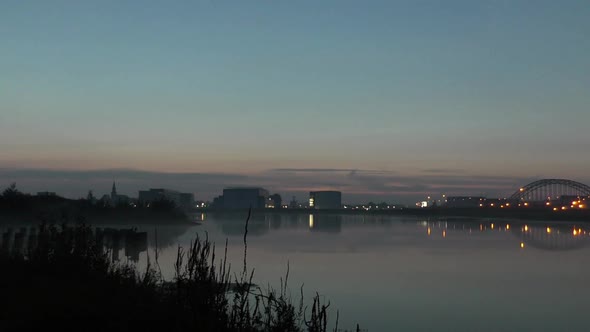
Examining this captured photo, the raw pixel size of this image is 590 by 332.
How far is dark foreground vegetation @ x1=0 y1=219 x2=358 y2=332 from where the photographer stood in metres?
8.33

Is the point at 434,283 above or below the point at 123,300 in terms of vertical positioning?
below

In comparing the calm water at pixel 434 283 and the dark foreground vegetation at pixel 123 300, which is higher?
the dark foreground vegetation at pixel 123 300

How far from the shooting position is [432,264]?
33.9 m

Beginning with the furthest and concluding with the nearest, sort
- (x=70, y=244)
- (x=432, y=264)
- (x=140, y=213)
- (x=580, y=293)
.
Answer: (x=140, y=213) → (x=432, y=264) → (x=580, y=293) → (x=70, y=244)

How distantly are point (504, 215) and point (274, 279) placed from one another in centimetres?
15191

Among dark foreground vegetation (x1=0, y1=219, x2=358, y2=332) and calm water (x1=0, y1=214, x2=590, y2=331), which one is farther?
calm water (x1=0, y1=214, x2=590, y2=331)

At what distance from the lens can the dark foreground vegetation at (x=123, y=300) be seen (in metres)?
8.33

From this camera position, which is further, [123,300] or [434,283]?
[434,283]

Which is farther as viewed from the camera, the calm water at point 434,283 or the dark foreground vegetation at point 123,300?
the calm water at point 434,283

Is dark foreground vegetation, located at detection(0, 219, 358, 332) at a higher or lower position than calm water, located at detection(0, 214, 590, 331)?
higher

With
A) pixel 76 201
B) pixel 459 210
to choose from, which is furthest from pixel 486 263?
pixel 459 210

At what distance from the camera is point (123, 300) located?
11453 mm

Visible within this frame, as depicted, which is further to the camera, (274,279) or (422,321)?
(274,279)

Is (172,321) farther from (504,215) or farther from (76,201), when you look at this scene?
(504,215)
